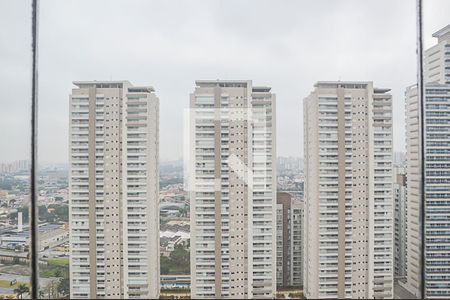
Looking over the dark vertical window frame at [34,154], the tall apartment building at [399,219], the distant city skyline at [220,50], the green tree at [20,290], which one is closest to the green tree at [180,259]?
the distant city skyline at [220,50]

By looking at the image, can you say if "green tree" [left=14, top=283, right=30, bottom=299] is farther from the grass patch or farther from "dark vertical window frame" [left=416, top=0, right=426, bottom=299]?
"dark vertical window frame" [left=416, top=0, right=426, bottom=299]

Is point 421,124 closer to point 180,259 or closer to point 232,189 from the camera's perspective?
point 232,189

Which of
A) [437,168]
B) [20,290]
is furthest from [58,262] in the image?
[437,168]

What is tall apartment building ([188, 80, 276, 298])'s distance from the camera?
3.13 meters

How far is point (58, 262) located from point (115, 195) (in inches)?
32.4

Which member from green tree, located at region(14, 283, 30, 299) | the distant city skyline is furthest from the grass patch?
the distant city skyline

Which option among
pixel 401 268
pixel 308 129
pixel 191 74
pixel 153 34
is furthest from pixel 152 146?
pixel 401 268

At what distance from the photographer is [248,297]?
3275 mm

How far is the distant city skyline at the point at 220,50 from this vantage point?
2.67 meters

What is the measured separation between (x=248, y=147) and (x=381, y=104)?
59.1 inches

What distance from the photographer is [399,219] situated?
324 cm

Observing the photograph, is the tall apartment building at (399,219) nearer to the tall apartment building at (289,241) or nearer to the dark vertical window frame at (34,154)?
the tall apartment building at (289,241)

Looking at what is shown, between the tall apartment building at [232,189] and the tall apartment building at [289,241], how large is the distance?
0.43ft

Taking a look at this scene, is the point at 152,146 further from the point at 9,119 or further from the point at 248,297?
the point at 248,297
